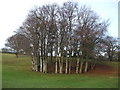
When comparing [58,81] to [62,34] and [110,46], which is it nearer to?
[62,34]

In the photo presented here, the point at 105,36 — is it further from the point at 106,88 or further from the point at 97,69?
the point at 106,88

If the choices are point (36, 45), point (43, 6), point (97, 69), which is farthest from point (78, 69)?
point (43, 6)

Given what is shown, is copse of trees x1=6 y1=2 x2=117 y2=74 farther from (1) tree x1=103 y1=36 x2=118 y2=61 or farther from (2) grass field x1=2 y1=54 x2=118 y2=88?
(2) grass field x1=2 y1=54 x2=118 y2=88

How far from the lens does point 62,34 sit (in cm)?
3831

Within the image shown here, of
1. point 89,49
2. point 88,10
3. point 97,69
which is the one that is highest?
point 88,10

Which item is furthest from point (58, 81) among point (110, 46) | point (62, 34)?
point (110, 46)

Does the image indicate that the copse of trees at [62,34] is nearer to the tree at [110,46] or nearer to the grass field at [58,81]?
the tree at [110,46]

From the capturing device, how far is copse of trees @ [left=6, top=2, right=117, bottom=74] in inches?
1452

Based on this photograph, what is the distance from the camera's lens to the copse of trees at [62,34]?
121ft

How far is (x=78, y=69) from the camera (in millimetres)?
41312

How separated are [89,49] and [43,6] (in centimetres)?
1084

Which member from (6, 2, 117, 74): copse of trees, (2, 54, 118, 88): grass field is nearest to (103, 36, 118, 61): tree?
(6, 2, 117, 74): copse of trees

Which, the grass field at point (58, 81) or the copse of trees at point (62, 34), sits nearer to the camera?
the grass field at point (58, 81)

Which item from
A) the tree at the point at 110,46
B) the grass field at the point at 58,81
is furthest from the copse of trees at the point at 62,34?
the grass field at the point at 58,81
